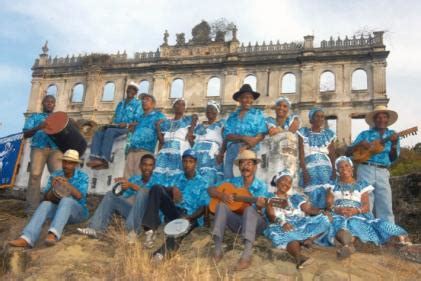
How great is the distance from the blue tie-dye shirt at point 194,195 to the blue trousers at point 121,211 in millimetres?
541

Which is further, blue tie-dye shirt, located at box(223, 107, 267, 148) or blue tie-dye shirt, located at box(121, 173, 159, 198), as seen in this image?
blue tie-dye shirt, located at box(223, 107, 267, 148)

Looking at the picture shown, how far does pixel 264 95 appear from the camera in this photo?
29.7 metres

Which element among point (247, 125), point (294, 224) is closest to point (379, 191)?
point (294, 224)

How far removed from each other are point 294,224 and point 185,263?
138cm

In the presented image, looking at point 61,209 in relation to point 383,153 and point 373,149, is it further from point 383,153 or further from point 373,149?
point 383,153

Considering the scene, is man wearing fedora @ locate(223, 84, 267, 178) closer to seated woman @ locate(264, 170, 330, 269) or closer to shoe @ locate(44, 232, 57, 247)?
seated woman @ locate(264, 170, 330, 269)

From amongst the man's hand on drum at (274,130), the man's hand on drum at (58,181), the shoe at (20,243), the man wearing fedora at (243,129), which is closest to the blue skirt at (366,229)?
the man wearing fedora at (243,129)

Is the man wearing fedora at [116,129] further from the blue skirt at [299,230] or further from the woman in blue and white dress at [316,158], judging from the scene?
the blue skirt at [299,230]

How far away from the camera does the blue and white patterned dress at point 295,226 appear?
5.26 meters

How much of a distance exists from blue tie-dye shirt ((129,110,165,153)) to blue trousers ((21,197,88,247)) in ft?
5.20

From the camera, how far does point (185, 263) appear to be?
5031 millimetres

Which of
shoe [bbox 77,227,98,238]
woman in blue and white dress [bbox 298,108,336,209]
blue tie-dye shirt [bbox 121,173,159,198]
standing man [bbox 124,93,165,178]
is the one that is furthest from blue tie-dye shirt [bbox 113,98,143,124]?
woman in blue and white dress [bbox 298,108,336,209]

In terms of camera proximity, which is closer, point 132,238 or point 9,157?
point 132,238

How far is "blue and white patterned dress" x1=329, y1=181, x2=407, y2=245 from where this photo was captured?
5416 mm
